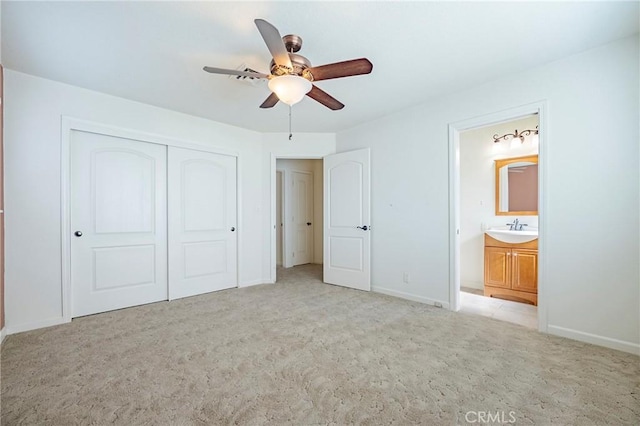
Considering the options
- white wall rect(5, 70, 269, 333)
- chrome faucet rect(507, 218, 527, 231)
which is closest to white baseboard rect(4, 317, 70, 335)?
white wall rect(5, 70, 269, 333)

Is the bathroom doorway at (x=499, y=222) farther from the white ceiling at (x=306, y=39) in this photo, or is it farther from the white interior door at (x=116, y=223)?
the white interior door at (x=116, y=223)

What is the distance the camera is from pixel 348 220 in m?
4.21

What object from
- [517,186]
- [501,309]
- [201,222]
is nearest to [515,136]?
[517,186]

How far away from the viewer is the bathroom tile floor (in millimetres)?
2904

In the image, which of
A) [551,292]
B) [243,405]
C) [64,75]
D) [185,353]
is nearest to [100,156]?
[64,75]

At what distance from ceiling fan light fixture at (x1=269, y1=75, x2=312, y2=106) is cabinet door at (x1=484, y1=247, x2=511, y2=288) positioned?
322cm

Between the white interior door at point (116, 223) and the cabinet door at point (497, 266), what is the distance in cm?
412

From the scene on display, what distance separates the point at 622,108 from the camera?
221cm

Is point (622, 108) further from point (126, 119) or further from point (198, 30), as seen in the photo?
point (126, 119)

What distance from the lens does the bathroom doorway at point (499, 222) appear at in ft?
11.1

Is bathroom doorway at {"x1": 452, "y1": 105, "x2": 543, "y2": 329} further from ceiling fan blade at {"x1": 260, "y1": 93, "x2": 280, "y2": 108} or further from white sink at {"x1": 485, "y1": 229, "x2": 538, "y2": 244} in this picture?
ceiling fan blade at {"x1": 260, "y1": 93, "x2": 280, "y2": 108}

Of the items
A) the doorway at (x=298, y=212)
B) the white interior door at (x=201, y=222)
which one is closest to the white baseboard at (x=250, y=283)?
the white interior door at (x=201, y=222)

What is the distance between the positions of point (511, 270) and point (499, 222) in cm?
73

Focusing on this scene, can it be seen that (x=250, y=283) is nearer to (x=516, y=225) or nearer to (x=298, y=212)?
(x=298, y=212)
